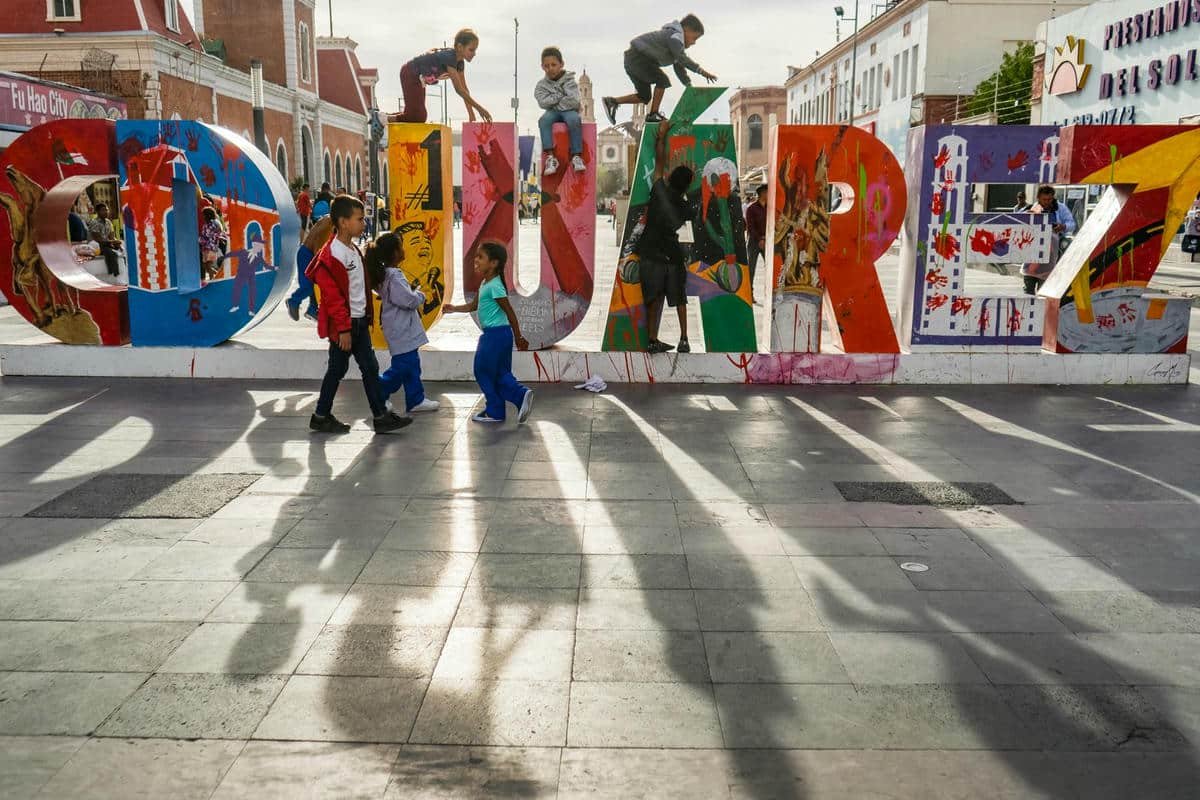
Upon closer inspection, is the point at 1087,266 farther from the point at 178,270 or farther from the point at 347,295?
the point at 178,270

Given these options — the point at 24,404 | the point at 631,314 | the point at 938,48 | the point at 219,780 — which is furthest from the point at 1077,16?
the point at 219,780

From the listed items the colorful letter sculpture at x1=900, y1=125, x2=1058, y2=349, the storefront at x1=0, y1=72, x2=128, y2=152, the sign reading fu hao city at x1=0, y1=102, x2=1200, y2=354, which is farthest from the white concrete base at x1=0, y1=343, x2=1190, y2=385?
the storefront at x1=0, y1=72, x2=128, y2=152

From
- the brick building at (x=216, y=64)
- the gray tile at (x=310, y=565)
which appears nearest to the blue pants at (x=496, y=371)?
A: the gray tile at (x=310, y=565)

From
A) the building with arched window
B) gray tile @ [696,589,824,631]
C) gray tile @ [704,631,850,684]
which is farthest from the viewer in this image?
the building with arched window

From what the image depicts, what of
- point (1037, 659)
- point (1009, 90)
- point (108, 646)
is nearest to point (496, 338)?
point (108, 646)

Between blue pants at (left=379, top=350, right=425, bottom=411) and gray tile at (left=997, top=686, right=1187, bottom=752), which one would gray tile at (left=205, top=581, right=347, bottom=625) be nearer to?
gray tile at (left=997, top=686, right=1187, bottom=752)

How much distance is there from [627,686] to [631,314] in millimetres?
6538

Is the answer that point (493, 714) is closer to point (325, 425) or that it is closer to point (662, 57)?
point (325, 425)

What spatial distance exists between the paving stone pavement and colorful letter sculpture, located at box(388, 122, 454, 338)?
2.78 metres

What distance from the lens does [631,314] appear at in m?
10.0

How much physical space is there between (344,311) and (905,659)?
Answer: 484cm

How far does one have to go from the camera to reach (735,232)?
32.3 feet

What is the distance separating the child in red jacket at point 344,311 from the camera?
24.1ft

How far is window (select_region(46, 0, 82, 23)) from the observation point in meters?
26.5
